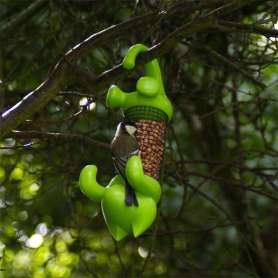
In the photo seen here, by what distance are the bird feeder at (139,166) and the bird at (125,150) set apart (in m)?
0.01

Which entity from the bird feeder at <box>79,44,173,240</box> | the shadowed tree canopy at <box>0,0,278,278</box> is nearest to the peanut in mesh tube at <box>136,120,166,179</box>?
the bird feeder at <box>79,44,173,240</box>

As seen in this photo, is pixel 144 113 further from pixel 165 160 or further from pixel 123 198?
pixel 165 160

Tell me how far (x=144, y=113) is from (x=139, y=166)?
0.17 metres

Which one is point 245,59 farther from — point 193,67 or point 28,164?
point 28,164

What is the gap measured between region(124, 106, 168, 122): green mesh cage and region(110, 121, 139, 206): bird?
0.05 metres

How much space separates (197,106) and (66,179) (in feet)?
2.73

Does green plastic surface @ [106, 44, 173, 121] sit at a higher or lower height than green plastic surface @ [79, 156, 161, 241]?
higher

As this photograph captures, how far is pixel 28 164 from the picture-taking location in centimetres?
303

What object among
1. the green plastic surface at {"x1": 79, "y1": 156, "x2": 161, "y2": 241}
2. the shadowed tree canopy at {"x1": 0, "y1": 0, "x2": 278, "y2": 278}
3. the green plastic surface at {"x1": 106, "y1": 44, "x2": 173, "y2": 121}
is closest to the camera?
the green plastic surface at {"x1": 79, "y1": 156, "x2": 161, "y2": 241}

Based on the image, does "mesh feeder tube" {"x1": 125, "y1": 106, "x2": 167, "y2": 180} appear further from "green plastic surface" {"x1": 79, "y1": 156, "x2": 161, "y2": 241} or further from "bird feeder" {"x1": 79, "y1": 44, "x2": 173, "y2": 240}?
"green plastic surface" {"x1": 79, "y1": 156, "x2": 161, "y2": 241}

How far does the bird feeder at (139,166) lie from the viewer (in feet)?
4.24

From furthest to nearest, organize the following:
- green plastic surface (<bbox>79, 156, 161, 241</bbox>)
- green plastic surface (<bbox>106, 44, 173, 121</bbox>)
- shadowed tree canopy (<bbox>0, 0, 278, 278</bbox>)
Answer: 1. shadowed tree canopy (<bbox>0, 0, 278, 278</bbox>)
2. green plastic surface (<bbox>106, 44, 173, 121</bbox>)
3. green plastic surface (<bbox>79, 156, 161, 241</bbox>)

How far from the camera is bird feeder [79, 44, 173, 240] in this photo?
1293 millimetres

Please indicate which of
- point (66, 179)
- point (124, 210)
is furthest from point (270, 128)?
point (124, 210)
